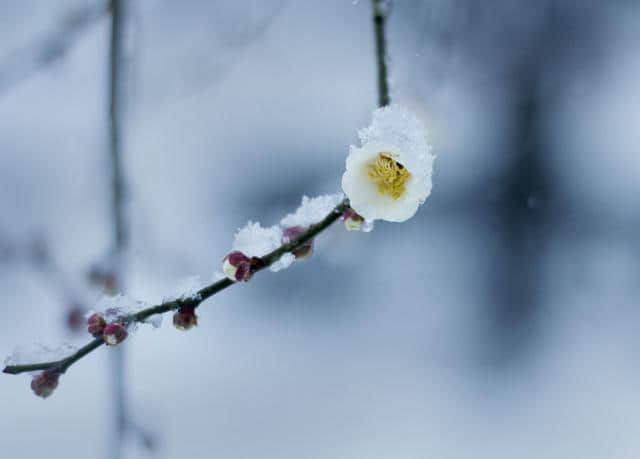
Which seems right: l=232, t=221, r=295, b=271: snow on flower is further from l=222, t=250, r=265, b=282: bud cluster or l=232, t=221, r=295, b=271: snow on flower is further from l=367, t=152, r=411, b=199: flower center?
l=367, t=152, r=411, b=199: flower center

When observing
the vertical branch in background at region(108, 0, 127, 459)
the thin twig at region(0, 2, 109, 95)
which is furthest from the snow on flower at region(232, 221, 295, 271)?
the thin twig at region(0, 2, 109, 95)

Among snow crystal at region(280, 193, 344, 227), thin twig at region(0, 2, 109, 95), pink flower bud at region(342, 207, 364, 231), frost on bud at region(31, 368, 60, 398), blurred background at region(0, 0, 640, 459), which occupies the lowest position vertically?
frost on bud at region(31, 368, 60, 398)

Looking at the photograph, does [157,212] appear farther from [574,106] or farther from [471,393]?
[574,106]

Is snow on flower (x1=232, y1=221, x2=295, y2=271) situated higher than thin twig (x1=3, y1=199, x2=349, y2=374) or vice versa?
snow on flower (x1=232, y1=221, x2=295, y2=271)

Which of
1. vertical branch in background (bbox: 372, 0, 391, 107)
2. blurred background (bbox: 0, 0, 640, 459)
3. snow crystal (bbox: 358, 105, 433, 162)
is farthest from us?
blurred background (bbox: 0, 0, 640, 459)

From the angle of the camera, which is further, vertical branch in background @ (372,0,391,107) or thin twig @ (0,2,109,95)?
thin twig @ (0,2,109,95)

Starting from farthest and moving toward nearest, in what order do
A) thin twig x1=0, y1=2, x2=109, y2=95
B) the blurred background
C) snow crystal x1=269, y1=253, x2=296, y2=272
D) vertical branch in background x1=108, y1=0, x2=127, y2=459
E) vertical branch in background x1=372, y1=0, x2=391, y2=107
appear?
the blurred background, thin twig x1=0, y1=2, x2=109, y2=95, vertical branch in background x1=108, y1=0, x2=127, y2=459, vertical branch in background x1=372, y1=0, x2=391, y2=107, snow crystal x1=269, y1=253, x2=296, y2=272

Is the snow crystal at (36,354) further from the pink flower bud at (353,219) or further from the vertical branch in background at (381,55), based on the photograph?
the vertical branch in background at (381,55)
